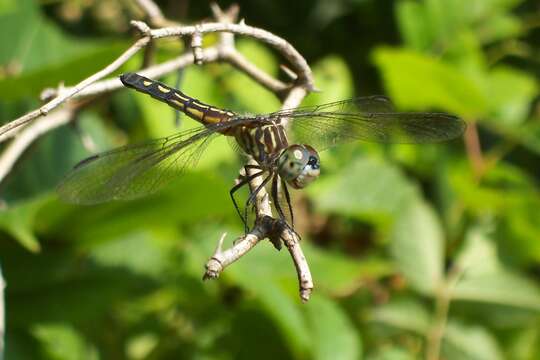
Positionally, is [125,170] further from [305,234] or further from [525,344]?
Answer: [525,344]

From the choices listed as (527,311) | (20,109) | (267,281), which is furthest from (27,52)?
(527,311)

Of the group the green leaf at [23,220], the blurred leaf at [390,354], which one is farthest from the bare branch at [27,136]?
the blurred leaf at [390,354]

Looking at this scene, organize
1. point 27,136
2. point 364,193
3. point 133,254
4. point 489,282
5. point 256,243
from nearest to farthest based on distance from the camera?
point 256,243 < point 27,136 < point 133,254 < point 489,282 < point 364,193

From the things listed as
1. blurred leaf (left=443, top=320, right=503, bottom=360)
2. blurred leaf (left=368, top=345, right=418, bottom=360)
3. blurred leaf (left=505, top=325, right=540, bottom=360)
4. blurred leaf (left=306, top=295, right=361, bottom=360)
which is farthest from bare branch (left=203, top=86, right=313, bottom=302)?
blurred leaf (left=505, top=325, right=540, bottom=360)

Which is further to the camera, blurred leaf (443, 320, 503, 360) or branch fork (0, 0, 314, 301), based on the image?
blurred leaf (443, 320, 503, 360)

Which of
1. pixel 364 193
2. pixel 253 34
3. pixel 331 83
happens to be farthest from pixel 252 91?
pixel 253 34

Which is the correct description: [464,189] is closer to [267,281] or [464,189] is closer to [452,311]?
[452,311]

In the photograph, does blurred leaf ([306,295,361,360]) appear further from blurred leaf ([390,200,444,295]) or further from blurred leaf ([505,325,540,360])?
blurred leaf ([505,325,540,360])
